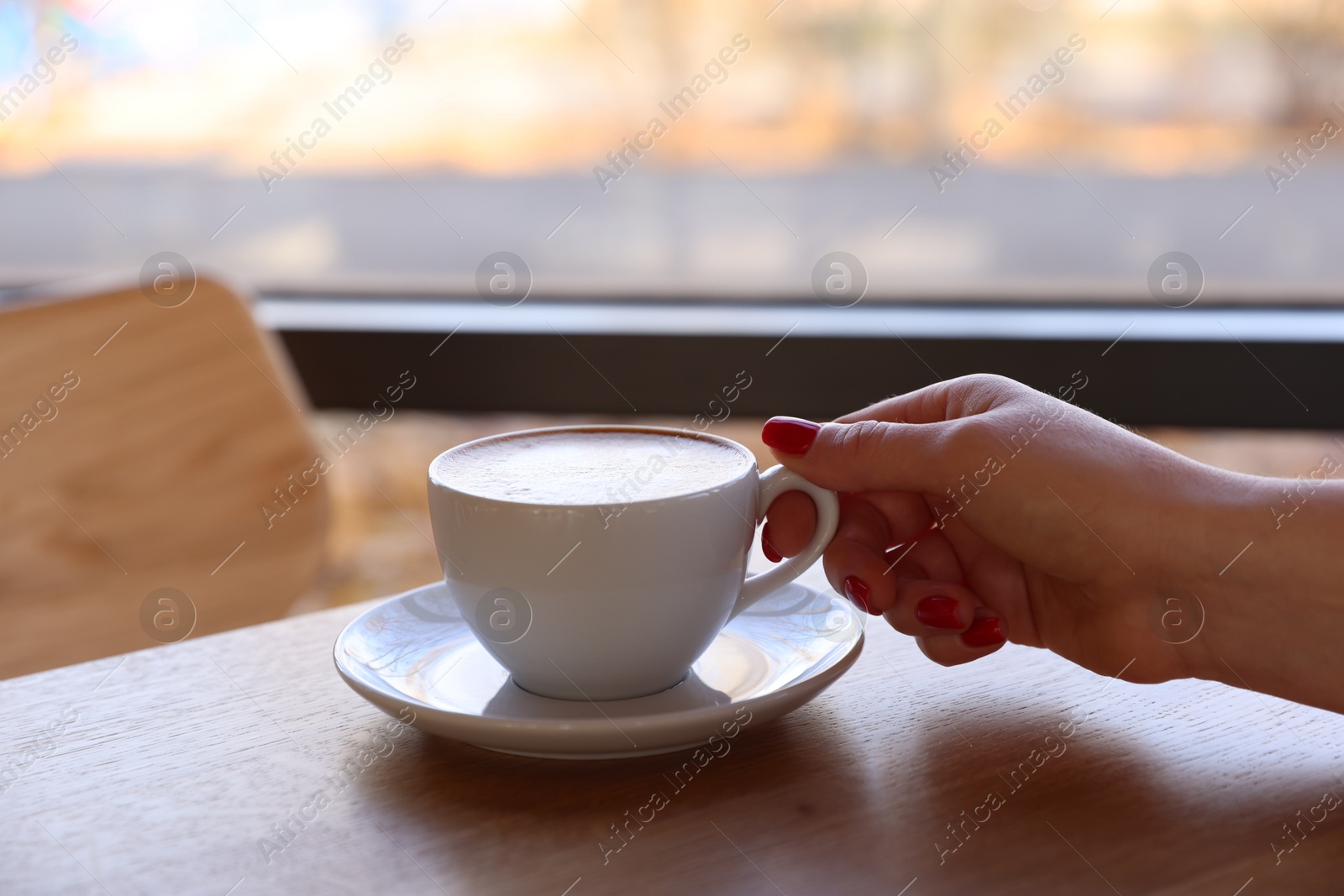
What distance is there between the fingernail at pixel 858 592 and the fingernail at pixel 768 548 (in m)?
0.05

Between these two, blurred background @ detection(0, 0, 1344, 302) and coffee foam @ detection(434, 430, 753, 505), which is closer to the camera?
coffee foam @ detection(434, 430, 753, 505)

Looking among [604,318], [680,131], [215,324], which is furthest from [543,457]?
[680,131]

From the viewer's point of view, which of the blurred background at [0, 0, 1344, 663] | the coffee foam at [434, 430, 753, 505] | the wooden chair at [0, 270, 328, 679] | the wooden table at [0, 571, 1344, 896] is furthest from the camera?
the blurred background at [0, 0, 1344, 663]

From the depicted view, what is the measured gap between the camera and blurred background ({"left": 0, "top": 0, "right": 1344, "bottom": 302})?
69.7 inches

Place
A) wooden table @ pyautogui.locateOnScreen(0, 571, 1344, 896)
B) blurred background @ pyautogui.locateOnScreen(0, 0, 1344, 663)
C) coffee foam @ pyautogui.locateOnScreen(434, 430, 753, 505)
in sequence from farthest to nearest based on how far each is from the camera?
blurred background @ pyautogui.locateOnScreen(0, 0, 1344, 663), coffee foam @ pyautogui.locateOnScreen(434, 430, 753, 505), wooden table @ pyautogui.locateOnScreen(0, 571, 1344, 896)

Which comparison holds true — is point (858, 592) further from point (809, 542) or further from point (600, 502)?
point (600, 502)

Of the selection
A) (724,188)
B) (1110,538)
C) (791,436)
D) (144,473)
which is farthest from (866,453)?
(724,188)

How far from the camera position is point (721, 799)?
55 centimetres

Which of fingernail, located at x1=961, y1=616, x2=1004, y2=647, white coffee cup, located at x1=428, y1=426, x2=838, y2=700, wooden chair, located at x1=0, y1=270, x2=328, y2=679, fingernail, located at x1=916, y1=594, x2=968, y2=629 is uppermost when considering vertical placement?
white coffee cup, located at x1=428, y1=426, x2=838, y2=700

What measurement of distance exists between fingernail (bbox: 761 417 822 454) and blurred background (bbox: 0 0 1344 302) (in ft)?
3.90

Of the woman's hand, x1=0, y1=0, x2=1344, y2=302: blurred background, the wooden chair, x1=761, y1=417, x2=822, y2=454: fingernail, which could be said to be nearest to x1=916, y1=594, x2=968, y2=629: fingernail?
the woman's hand

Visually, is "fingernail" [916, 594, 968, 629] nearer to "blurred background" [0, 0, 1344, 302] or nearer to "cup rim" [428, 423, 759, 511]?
"cup rim" [428, 423, 759, 511]

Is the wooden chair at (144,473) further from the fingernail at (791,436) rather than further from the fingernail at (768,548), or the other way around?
the fingernail at (791,436)

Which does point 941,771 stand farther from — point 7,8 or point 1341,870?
point 7,8
